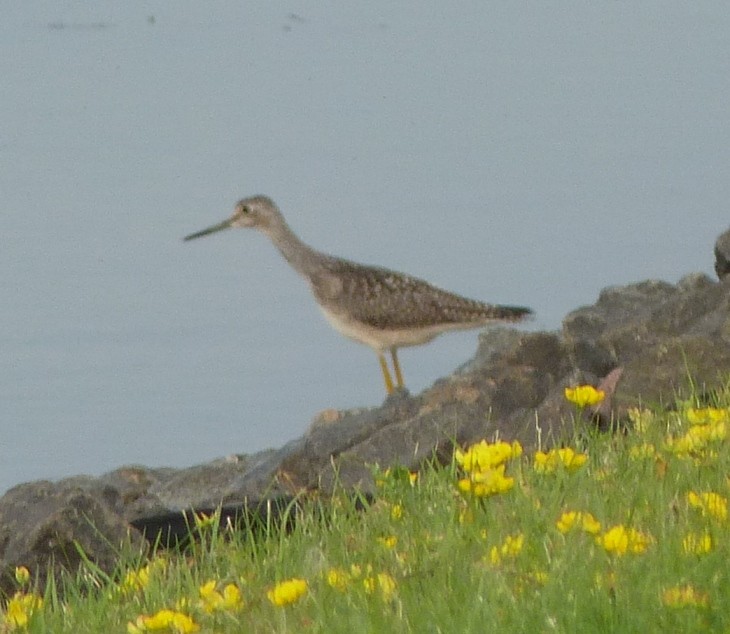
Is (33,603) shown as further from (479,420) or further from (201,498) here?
(201,498)

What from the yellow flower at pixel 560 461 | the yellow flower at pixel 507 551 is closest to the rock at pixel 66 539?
the yellow flower at pixel 560 461

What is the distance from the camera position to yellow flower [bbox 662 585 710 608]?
420cm

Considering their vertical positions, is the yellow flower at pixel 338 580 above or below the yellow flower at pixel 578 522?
below

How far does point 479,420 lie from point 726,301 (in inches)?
74.1

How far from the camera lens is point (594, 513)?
5.21 metres

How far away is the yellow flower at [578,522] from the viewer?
4.64 m

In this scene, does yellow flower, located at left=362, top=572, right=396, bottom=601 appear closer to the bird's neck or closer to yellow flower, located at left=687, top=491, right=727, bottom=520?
yellow flower, located at left=687, top=491, right=727, bottom=520

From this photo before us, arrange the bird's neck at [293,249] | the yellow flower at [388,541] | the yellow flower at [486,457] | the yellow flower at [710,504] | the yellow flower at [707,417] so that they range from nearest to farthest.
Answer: the yellow flower at [710,504], the yellow flower at [486,457], the yellow flower at [388,541], the yellow flower at [707,417], the bird's neck at [293,249]

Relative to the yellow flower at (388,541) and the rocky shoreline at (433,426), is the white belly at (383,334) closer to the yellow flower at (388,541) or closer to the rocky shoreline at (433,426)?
the rocky shoreline at (433,426)

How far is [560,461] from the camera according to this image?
18.2ft

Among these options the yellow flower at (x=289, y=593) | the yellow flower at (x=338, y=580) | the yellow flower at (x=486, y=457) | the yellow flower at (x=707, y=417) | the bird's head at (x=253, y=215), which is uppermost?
the bird's head at (x=253, y=215)

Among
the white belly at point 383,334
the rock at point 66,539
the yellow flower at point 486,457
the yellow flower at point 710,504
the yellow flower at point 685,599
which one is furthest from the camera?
the white belly at point 383,334

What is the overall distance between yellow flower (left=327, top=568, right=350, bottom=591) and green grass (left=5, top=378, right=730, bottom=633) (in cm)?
1

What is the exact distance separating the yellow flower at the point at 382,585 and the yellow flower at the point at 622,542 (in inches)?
21.4
